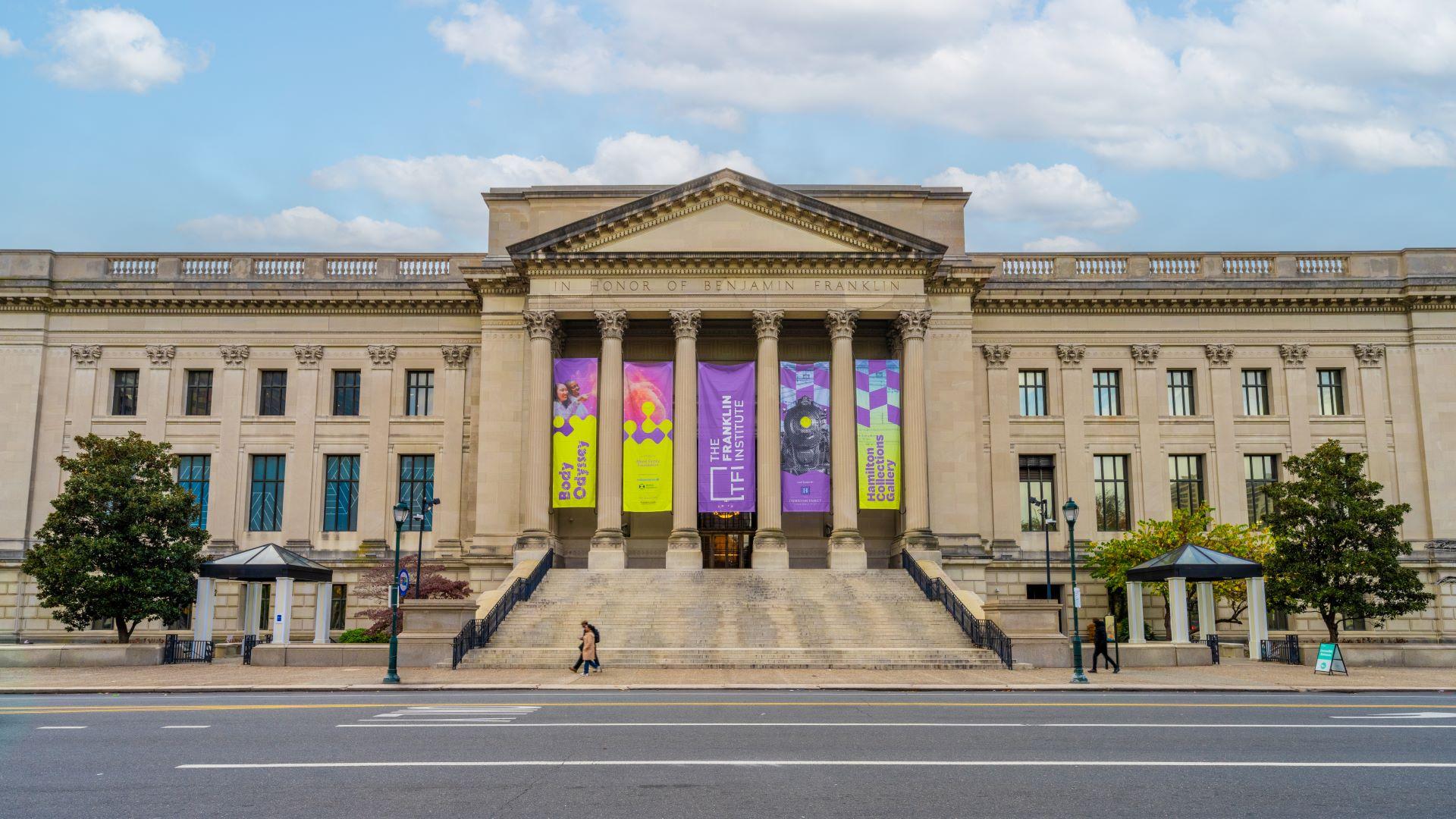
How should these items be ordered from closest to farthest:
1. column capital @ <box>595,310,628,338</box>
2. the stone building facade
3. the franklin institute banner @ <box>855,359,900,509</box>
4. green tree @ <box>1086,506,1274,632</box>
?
green tree @ <box>1086,506,1274,632</box> → the franklin institute banner @ <box>855,359,900,509</box> → column capital @ <box>595,310,628,338</box> → the stone building facade

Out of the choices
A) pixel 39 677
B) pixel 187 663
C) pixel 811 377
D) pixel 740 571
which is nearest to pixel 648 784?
pixel 39 677

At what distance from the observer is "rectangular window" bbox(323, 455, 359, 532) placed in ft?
157

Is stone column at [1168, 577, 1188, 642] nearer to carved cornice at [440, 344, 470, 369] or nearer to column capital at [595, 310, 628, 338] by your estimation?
column capital at [595, 310, 628, 338]

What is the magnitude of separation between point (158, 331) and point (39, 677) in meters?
24.4

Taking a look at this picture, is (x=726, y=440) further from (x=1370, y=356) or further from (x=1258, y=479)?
(x=1370, y=356)

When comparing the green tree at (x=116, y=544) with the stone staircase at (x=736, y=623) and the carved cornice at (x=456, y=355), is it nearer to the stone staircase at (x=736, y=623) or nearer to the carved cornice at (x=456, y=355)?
the stone staircase at (x=736, y=623)

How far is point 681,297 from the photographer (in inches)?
1767

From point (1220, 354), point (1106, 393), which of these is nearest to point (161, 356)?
point (1106, 393)

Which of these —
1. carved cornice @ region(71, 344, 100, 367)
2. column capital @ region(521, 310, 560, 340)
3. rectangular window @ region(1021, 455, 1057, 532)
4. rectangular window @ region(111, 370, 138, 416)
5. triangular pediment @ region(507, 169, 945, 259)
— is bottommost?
rectangular window @ region(1021, 455, 1057, 532)

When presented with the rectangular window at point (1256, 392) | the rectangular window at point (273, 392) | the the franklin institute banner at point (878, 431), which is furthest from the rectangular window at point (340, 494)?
the rectangular window at point (1256, 392)

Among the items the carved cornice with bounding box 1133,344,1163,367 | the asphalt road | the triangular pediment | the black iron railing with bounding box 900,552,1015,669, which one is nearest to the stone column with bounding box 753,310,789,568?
the triangular pediment

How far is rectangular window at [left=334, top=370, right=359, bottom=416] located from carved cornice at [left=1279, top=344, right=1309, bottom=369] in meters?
40.0

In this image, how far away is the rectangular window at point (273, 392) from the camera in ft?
161

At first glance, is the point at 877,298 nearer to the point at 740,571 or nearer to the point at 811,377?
the point at 811,377
